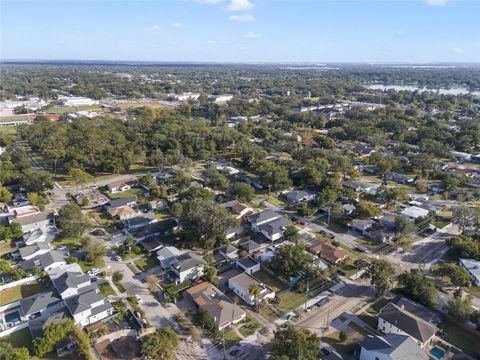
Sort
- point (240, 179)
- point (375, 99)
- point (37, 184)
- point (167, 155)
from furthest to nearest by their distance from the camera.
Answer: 1. point (375, 99)
2. point (167, 155)
3. point (240, 179)
4. point (37, 184)

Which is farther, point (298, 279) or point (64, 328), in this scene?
point (298, 279)

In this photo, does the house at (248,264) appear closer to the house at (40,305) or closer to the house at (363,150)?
the house at (40,305)

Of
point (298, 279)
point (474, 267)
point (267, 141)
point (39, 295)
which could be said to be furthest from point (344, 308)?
point (267, 141)

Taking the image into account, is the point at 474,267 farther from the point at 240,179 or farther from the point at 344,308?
the point at 240,179

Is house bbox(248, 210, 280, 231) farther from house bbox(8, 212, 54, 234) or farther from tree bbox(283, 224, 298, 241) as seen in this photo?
house bbox(8, 212, 54, 234)

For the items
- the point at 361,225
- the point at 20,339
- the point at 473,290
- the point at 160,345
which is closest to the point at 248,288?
the point at 160,345

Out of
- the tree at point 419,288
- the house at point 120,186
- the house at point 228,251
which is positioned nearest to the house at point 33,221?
the house at point 120,186
